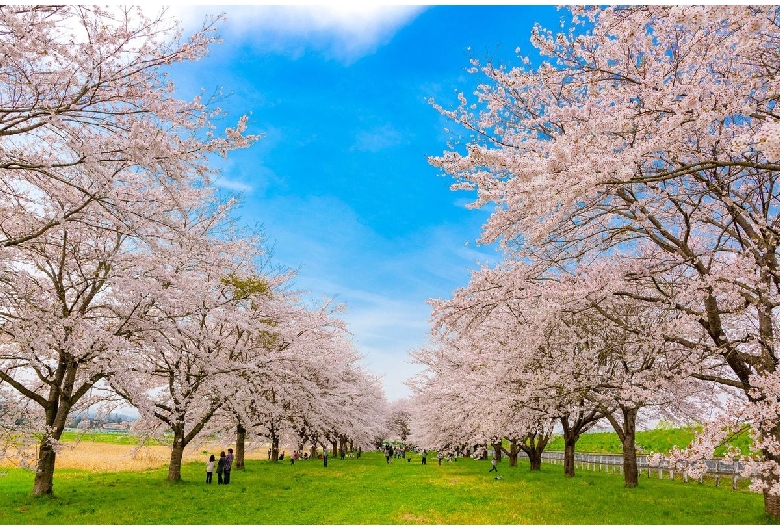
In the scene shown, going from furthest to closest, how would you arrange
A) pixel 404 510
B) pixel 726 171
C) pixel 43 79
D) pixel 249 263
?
pixel 249 263 < pixel 404 510 < pixel 726 171 < pixel 43 79

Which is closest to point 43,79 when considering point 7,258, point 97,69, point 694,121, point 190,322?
point 97,69

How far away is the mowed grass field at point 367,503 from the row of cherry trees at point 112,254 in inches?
80.1

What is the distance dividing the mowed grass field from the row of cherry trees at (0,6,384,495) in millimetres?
2034

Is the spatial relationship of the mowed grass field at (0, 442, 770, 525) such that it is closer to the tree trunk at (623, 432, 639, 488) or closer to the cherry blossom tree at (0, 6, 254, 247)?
the tree trunk at (623, 432, 639, 488)

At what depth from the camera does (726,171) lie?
10.8 metres

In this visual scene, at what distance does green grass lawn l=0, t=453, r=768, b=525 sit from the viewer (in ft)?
42.4

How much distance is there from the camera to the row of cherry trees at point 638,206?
24.6ft

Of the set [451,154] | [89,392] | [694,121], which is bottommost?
[89,392]

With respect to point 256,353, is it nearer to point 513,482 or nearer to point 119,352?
point 119,352

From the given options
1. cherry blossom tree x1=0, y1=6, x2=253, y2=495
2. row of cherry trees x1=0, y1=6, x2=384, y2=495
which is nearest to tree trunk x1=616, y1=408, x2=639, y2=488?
row of cherry trees x1=0, y1=6, x2=384, y2=495

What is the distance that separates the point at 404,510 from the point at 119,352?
912cm

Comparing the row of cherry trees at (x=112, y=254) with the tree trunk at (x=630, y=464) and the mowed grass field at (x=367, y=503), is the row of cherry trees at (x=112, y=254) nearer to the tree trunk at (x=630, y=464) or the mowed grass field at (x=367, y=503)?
the mowed grass field at (x=367, y=503)

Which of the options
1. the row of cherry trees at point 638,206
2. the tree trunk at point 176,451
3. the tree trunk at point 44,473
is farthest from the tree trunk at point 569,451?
the tree trunk at point 44,473

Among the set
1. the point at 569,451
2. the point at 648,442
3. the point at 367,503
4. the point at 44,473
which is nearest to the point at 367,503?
the point at 367,503
